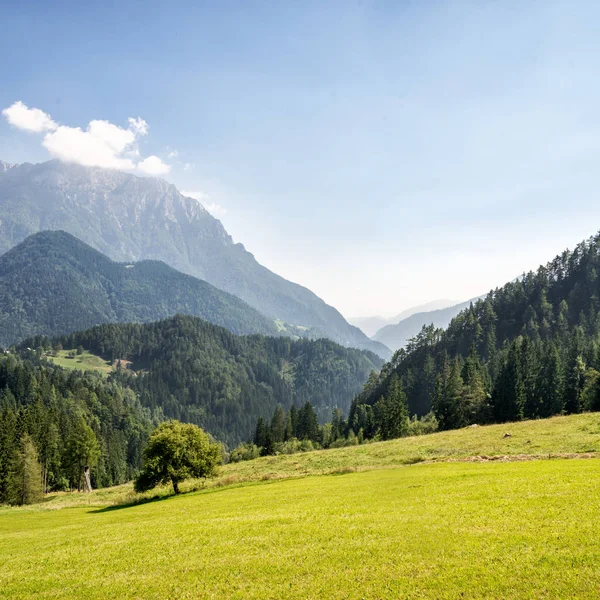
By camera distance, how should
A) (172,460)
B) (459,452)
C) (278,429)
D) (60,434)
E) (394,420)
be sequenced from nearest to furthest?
(459,452)
(172,460)
(60,434)
(394,420)
(278,429)

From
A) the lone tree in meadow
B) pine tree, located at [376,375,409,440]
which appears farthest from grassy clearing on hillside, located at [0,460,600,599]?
pine tree, located at [376,375,409,440]

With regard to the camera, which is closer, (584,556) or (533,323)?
(584,556)

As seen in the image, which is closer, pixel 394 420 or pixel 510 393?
pixel 510 393

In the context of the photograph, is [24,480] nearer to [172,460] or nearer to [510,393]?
[172,460]

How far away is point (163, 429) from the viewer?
6209 cm

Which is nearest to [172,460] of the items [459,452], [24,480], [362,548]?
[459,452]

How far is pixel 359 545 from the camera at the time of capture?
19.9 m

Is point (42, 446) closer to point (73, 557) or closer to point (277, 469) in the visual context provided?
point (277, 469)

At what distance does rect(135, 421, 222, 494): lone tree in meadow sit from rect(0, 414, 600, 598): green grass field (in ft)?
64.1

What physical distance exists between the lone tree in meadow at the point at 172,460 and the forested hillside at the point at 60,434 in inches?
1476

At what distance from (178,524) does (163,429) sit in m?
34.1

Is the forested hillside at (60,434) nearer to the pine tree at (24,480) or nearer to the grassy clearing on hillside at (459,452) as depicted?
the pine tree at (24,480)

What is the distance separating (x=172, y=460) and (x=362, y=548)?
46637mm

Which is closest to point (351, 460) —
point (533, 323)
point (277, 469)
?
point (277, 469)
